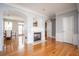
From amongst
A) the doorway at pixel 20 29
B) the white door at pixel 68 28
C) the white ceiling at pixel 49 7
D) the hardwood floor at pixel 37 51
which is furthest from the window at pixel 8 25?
the white door at pixel 68 28

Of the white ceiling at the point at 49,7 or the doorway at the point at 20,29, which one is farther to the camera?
the doorway at the point at 20,29

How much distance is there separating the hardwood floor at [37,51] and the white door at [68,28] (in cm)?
21

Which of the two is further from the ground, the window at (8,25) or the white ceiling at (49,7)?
the white ceiling at (49,7)

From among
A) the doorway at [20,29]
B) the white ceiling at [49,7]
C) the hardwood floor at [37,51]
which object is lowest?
the hardwood floor at [37,51]

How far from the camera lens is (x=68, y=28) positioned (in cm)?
247

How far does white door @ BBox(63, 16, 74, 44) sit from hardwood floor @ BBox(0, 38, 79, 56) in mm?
213

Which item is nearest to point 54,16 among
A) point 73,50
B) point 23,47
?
point 73,50

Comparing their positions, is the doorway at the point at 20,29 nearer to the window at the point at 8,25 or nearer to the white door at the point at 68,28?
the window at the point at 8,25

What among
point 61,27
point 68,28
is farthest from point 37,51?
point 68,28

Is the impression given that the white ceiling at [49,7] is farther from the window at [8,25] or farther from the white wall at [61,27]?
the window at [8,25]

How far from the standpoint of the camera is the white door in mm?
2441

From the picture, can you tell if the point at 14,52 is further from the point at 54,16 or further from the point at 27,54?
the point at 54,16

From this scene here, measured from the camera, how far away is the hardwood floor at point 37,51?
2.24 meters

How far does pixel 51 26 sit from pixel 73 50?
949 mm
